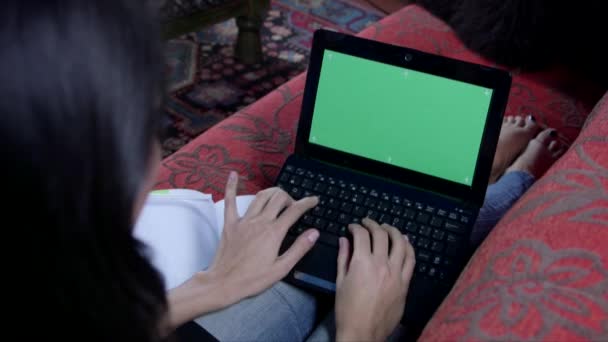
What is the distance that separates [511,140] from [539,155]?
5 cm

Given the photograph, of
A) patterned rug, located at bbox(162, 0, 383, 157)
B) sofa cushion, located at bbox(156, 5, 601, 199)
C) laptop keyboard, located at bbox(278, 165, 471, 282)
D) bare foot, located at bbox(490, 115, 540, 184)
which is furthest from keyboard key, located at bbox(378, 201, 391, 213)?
patterned rug, located at bbox(162, 0, 383, 157)

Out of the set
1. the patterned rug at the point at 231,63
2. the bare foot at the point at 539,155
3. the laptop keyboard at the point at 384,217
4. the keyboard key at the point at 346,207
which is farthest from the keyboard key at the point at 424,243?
the patterned rug at the point at 231,63

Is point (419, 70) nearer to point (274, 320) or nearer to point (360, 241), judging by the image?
point (360, 241)

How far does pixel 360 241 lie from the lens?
0.62 meters

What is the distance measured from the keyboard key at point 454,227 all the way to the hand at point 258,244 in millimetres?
172

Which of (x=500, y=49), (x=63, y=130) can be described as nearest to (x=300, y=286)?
(x=63, y=130)

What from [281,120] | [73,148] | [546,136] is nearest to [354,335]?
[73,148]

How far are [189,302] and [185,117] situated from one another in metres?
1.18

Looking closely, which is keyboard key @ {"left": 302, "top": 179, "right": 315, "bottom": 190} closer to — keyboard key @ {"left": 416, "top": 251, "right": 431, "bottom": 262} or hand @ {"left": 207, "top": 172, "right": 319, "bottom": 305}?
hand @ {"left": 207, "top": 172, "right": 319, "bottom": 305}

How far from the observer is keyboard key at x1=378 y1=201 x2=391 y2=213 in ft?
2.28

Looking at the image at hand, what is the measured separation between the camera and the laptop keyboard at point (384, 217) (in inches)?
25.3

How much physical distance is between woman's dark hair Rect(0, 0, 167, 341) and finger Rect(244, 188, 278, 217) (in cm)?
33

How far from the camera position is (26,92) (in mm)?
261

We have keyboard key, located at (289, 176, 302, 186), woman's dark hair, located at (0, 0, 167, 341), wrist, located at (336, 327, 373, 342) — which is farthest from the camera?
keyboard key, located at (289, 176, 302, 186)
